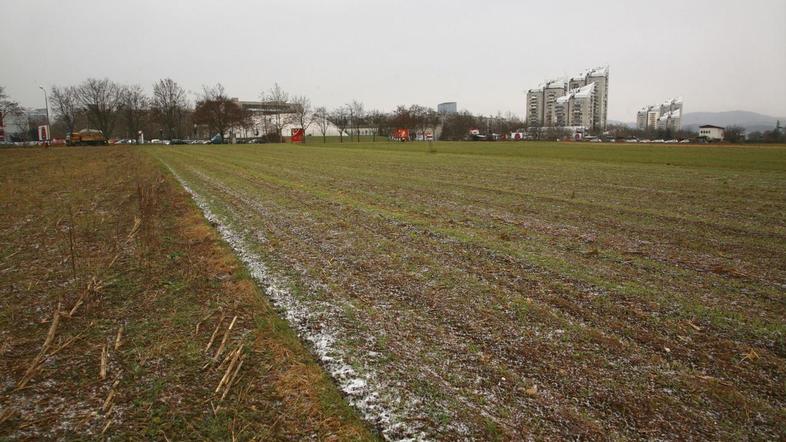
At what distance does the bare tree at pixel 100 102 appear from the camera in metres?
98.5

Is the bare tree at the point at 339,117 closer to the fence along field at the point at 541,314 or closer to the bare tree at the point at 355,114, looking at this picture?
the bare tree at the point at 355,114

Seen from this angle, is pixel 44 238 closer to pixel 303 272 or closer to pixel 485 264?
pixel 303 272

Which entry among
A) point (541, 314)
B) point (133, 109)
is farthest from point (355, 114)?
point (541, 314)

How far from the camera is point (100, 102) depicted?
10062 centimetres

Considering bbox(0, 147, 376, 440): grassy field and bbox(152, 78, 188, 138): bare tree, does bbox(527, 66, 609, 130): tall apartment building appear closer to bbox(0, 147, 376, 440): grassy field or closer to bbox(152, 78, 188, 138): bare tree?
bbox(152, 78, 188, 138): bare tree

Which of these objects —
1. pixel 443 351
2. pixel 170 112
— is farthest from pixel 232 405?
pixel 170 112

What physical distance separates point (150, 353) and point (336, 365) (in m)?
1.70

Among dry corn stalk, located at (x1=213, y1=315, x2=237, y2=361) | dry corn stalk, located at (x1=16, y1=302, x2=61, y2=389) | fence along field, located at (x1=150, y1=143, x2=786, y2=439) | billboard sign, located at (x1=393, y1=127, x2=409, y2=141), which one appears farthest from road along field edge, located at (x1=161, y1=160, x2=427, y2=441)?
billboard sign, located at (x1=393, y1=127, x2=409, y2=141)

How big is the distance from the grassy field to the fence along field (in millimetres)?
423

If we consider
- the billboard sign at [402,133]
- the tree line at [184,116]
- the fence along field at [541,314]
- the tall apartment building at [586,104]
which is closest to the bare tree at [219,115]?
the tree line at [184,116]

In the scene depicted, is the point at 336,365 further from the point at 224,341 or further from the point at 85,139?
the point at 85,139

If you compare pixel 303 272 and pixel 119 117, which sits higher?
pixel 119 117

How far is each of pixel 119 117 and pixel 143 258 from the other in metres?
118

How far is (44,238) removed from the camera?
8266 millimetres
